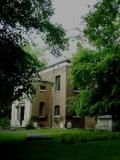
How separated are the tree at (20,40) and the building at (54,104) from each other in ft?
61.8

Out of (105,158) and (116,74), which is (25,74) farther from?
(116,74)

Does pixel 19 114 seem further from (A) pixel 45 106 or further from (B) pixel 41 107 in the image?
(A) pixel 45 106

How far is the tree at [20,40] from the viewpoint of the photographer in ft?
56.4

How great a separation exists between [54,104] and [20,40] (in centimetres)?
2322

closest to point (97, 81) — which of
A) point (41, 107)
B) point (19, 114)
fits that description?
point (41, 107)

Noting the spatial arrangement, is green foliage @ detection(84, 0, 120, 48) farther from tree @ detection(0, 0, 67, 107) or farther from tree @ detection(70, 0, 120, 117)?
tree @ detection(70, 0, 120, 117)

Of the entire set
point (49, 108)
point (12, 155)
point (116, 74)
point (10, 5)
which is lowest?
point (12, 155)

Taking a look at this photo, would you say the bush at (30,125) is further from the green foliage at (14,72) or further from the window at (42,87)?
the green foliage at (14,72)

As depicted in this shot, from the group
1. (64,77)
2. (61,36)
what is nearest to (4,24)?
(61,36)

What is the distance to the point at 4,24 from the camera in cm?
1722

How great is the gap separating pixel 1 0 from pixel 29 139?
9049mm

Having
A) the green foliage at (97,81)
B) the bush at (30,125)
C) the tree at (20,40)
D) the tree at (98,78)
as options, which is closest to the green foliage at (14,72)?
the tree at (20,40)

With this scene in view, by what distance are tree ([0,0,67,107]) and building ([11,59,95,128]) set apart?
1884 cm

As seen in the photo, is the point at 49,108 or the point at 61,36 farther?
the point at 49,108
